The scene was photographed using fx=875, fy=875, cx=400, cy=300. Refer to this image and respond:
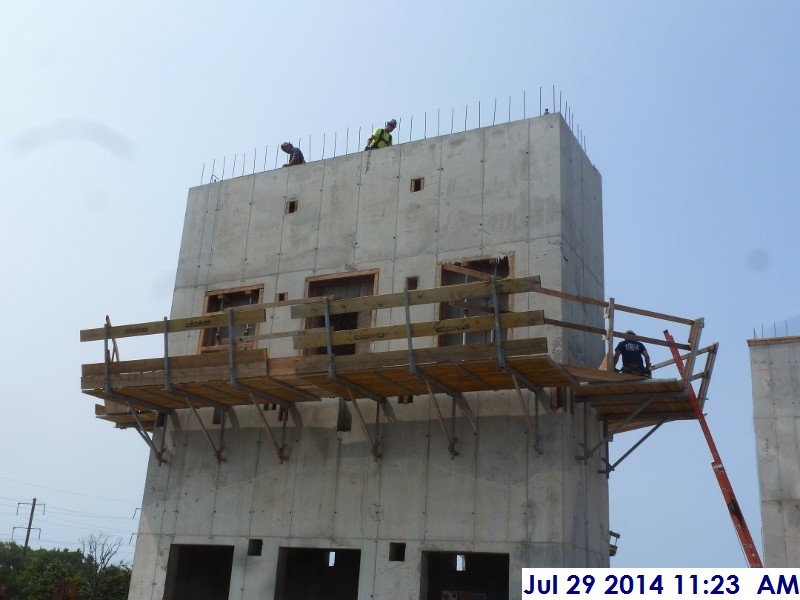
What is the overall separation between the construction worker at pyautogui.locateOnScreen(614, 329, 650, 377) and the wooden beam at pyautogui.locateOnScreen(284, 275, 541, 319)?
294cm

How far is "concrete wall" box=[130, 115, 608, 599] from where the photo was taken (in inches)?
655

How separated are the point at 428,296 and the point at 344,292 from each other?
15.1ft

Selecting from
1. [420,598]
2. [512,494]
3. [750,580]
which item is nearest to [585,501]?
[512,494]

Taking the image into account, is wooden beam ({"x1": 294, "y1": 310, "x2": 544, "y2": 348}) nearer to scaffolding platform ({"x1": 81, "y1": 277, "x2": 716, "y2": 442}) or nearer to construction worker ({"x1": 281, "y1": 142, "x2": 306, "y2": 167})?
scaffolding platform ({"x1": 81, "y1": 277, "x2": 716, "y2": 442})

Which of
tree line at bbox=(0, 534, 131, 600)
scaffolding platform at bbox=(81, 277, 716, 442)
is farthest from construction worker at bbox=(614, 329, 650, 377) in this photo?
tree line at bbox=(0, 534, 131, 600)

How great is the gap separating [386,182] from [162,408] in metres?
7.42

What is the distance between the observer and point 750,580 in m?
12.6

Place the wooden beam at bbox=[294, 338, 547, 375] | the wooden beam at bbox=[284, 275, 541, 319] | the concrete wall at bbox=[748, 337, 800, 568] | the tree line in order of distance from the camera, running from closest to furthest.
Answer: the wooden beam at bbox=[294, 338, 547, 375] < the wooden beam at bbox=[284, 275, 541, 319] < the concrete wall at bbox=[748, 337, 800, 568] < the tree line

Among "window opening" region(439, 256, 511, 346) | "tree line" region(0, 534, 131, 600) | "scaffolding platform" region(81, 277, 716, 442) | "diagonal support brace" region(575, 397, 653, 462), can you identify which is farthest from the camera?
"tree line" region(0, 534, 131, 600)

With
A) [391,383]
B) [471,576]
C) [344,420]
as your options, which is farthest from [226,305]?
[471,576]

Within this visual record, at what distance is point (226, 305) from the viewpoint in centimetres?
2147

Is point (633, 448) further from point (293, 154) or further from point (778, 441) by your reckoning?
point (778, 441)

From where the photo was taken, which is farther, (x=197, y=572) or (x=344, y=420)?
(x=197, y=572)

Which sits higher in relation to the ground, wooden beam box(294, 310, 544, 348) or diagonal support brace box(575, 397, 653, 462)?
wooden beam box(294, 310, 544, 348)
